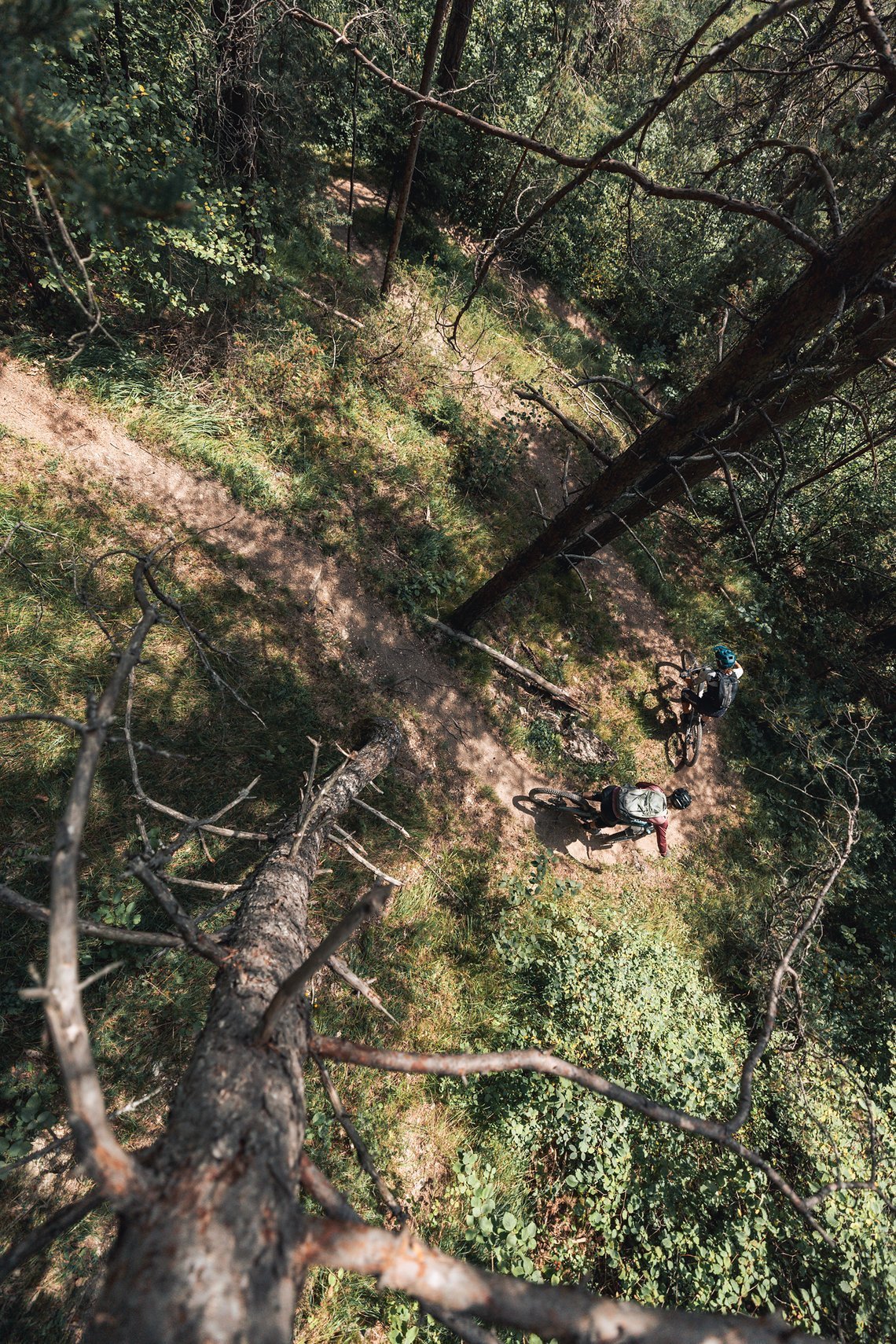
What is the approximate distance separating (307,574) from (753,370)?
537 centimetres

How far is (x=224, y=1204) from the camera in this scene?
172 centimetres

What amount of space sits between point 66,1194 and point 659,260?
16703 millimetres

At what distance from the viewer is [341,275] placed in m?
9.38

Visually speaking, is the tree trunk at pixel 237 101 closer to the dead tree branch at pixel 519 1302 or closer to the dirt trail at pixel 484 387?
the dirt trail at pixel 484 387

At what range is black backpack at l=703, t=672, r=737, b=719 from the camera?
8070mm

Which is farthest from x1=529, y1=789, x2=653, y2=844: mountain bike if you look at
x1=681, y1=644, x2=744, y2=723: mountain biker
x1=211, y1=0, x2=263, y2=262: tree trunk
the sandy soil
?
x1=211, y1=0, x2=263, y2=262: tree trunk

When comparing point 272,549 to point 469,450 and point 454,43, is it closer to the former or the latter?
point 469,450

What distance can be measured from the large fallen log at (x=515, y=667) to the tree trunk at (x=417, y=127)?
5.66 meters

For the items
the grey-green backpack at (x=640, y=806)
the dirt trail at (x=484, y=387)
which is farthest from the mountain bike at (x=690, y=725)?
the dirt trail at (x=484, y=387)

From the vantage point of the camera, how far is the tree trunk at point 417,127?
627cm

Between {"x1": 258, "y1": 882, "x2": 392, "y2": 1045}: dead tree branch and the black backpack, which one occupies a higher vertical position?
{"x1": 258, "y1": 882, "x2": 392, "y2": 1045}: dead tree branch

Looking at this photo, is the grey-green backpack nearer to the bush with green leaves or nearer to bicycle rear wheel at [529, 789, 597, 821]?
bicycle rear wheel at [529, 789, 597, 821]

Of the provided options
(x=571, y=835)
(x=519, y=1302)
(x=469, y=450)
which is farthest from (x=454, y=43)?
(x=519, y=1302)

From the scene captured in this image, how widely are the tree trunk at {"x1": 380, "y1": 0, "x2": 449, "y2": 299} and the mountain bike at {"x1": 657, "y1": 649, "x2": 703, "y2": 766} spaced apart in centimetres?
791
